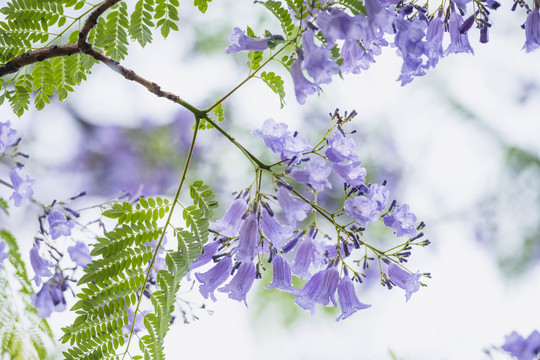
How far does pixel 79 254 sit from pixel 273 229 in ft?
0.81

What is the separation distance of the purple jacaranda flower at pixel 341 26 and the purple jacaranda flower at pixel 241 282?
294 mm

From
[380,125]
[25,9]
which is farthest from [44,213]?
[380,125]

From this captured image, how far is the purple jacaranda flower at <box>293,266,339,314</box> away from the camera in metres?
0.65

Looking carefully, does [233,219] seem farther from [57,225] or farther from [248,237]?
[57,225]

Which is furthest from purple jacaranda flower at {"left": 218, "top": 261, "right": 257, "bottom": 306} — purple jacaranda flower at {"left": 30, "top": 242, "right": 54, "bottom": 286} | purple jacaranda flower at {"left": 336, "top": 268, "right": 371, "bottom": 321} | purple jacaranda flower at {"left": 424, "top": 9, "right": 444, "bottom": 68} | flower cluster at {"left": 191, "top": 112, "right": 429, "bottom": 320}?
purple jacaranda flower at {"left": 424, "top": 9, "right": 444, "bottom": 68}

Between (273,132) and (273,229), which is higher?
(273,132)

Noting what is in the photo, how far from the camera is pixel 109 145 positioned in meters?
3.02

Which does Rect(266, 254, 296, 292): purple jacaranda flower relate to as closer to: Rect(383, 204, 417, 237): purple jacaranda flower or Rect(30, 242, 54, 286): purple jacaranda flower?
Rect(383, 204, 417, 237): purple jacaranda flower

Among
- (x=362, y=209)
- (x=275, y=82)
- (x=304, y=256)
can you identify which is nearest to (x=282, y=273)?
(x=304, y=256)

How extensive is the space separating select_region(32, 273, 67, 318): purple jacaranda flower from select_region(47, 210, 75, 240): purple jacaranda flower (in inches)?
2.0

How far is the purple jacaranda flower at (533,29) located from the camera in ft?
1.99

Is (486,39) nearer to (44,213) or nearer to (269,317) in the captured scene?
(44,213)

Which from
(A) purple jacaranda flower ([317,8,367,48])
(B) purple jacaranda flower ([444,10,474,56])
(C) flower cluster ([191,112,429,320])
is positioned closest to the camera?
(A) purple jacaranda flower ([317,8,367,48])

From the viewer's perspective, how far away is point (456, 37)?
28.7 inches
